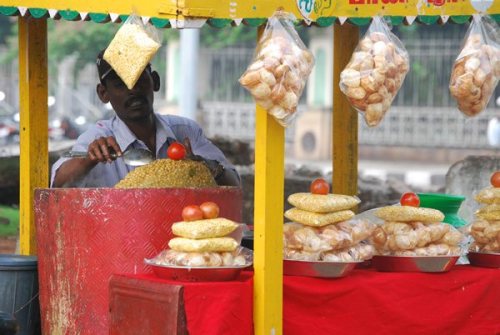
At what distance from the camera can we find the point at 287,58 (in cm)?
384

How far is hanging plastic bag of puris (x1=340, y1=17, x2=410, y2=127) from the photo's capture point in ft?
13.2

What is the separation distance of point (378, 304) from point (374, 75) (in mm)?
899

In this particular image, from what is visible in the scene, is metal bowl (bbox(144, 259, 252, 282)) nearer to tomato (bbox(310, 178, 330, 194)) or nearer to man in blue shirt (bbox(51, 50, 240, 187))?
tomato (bbox(310, 178, 330, 194))

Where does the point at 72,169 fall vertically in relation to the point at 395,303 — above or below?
above

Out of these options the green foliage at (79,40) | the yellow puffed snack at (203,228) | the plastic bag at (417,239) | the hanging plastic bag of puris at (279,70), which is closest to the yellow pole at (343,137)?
the plastic bag at (417,239)

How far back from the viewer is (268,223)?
12.9 ft

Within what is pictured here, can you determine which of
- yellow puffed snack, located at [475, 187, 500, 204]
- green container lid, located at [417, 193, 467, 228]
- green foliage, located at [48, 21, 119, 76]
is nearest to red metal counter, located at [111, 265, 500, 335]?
yellow puffed snack, located at [475, 187, 500, 204]

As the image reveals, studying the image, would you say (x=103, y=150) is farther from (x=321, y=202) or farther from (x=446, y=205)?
(x=446, y=205)

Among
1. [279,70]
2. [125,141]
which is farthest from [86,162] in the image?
[279,70]

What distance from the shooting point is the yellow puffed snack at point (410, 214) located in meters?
4.41

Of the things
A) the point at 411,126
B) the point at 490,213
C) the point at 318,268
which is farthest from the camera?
the point at 411,126

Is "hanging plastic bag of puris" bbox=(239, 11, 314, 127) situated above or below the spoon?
above

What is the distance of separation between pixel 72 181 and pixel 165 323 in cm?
107

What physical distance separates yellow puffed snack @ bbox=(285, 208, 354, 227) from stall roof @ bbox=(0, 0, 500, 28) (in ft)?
2.44
